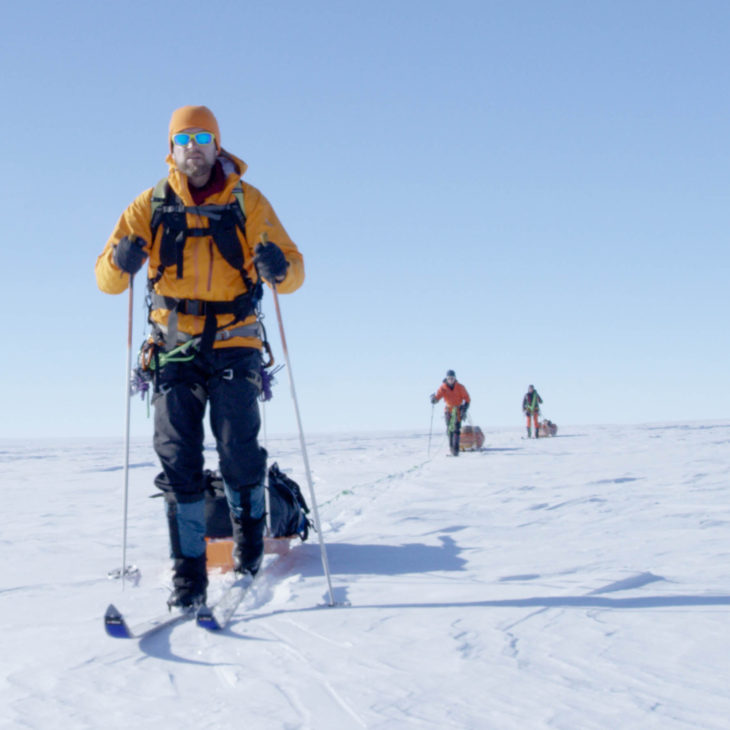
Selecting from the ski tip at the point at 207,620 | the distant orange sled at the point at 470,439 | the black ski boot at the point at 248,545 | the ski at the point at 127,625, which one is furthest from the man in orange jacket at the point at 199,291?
the distant orange sled at the point at 470,439

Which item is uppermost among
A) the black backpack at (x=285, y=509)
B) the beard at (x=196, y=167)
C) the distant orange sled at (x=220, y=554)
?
the beard at (x=196, y=167)

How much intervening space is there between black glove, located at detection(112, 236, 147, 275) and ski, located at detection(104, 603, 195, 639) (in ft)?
4.91

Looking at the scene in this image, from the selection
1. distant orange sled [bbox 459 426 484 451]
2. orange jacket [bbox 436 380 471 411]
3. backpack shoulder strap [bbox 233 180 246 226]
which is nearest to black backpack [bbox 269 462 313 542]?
backpack shoulder strap [bbox 233 180 246 226]

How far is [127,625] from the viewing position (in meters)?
2.59

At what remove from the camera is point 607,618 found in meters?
2.66

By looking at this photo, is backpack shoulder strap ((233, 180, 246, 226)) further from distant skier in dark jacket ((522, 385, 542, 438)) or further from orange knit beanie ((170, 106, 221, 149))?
distant skier in dark jacket ((522, 385, 542, 438))

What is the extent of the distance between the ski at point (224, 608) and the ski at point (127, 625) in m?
0.13

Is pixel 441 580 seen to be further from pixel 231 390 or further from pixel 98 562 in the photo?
pixel 98 562

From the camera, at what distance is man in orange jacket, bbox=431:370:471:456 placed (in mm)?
15547

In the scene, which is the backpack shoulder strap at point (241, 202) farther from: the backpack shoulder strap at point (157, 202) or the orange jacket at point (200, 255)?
the backpack shoulder strap at point (157, 202)

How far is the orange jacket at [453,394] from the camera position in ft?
52.9

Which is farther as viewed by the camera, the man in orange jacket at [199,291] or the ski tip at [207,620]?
the man in orange jacket at [199,291]

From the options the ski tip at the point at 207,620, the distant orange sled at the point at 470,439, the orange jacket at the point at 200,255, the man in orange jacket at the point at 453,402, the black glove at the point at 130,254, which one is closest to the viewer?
the ski tip at the point at 207,620

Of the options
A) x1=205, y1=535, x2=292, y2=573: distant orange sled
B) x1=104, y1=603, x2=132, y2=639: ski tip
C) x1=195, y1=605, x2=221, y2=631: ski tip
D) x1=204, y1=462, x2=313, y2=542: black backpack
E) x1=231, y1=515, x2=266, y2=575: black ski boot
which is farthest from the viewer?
x1=204, y1=462, x2=313, y2=542: black backpack
